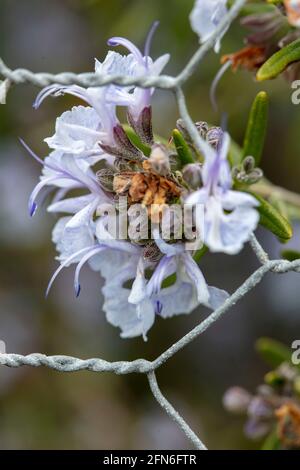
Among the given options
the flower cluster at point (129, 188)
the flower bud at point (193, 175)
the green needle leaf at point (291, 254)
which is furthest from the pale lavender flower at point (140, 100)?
the green needle leaf at point (291, 254)

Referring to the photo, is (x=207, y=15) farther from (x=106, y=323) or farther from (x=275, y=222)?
(x=106, y=323)

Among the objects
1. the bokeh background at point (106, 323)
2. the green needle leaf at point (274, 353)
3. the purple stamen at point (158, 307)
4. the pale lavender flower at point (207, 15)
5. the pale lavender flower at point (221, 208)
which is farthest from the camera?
the bokeh background at point (106, 323)

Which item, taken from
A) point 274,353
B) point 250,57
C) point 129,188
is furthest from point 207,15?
point 274,353

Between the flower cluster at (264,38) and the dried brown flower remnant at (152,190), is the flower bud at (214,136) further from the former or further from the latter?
the flower cluster at (264,38)

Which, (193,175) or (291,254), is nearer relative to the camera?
(193,175)

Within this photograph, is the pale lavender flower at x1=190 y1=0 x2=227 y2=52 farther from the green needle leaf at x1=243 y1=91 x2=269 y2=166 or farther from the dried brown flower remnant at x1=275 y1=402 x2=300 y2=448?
the dried brown flower remnant at x1=275 y1=402 x2=300 y2=448

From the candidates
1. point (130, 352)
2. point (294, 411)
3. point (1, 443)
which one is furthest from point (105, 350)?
point (294, 411)
